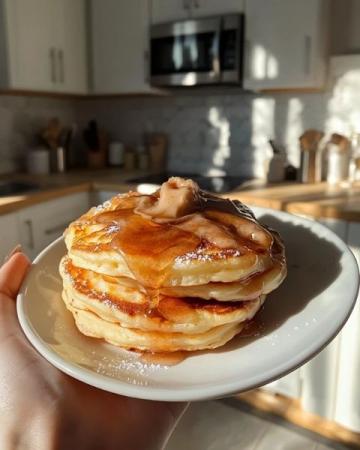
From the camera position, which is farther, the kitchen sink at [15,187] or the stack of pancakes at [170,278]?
the kitchen sink at [15,187]

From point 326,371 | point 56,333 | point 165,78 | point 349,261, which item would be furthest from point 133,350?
point 165,78

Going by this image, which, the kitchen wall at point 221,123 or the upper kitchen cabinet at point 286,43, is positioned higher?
the upper kitchen cabinet at point 286,43

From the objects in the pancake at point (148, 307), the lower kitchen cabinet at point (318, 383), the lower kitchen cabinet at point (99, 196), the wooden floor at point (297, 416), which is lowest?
the wooden floor at point (297, 416)

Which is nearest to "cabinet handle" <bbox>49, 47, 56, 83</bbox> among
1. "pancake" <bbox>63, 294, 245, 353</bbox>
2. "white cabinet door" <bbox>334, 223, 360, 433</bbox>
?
"white cabinet door" <bbox>334, 223, 360, 433</bbox>

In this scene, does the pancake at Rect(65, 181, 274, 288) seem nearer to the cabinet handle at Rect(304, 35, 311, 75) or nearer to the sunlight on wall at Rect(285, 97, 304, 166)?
the cabinet handle at Rect(304, 35, 311, 75)

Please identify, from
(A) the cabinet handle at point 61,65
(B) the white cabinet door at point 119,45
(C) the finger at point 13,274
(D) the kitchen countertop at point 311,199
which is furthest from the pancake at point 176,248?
(A) the cabinet handle at point 61,65

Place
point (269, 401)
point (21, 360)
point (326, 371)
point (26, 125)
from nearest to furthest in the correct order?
point (21, 360) → point (326, 371) → point (269, 401) → point (26, 125)

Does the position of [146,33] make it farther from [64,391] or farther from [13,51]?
[64,391]

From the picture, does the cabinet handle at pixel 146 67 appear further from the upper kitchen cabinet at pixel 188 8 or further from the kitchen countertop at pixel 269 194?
the kitchen countertop at pixel 269 194
